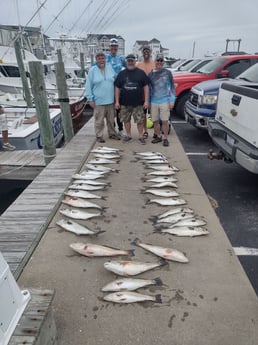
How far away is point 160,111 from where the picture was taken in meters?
5.96

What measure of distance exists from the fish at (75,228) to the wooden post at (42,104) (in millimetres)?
2949

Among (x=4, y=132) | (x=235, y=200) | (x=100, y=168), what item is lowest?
(x=235, y=200)

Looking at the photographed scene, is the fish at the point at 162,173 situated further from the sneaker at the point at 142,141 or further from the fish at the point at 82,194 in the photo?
the sneaker at the point at 142,141

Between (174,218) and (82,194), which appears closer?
(174,218)

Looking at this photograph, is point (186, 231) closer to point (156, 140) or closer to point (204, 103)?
point (156, 140)

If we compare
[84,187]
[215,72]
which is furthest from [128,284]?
[215,72]

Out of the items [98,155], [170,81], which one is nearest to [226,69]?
[170,81]

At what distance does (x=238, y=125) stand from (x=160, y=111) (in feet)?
6.19

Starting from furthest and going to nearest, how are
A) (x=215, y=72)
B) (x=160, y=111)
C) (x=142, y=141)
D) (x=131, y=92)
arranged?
(x=215, y=72)
(x=142, y=141)
(x=160, y=111)
(x=131, y=92)

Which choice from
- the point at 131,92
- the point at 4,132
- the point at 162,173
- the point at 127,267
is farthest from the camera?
the point at 4,132

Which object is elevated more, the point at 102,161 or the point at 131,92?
the point at 131,92

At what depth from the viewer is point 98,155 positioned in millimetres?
5395

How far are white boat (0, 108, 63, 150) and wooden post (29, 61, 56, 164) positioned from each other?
7.72ft

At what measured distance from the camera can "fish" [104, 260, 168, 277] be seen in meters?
2.44
